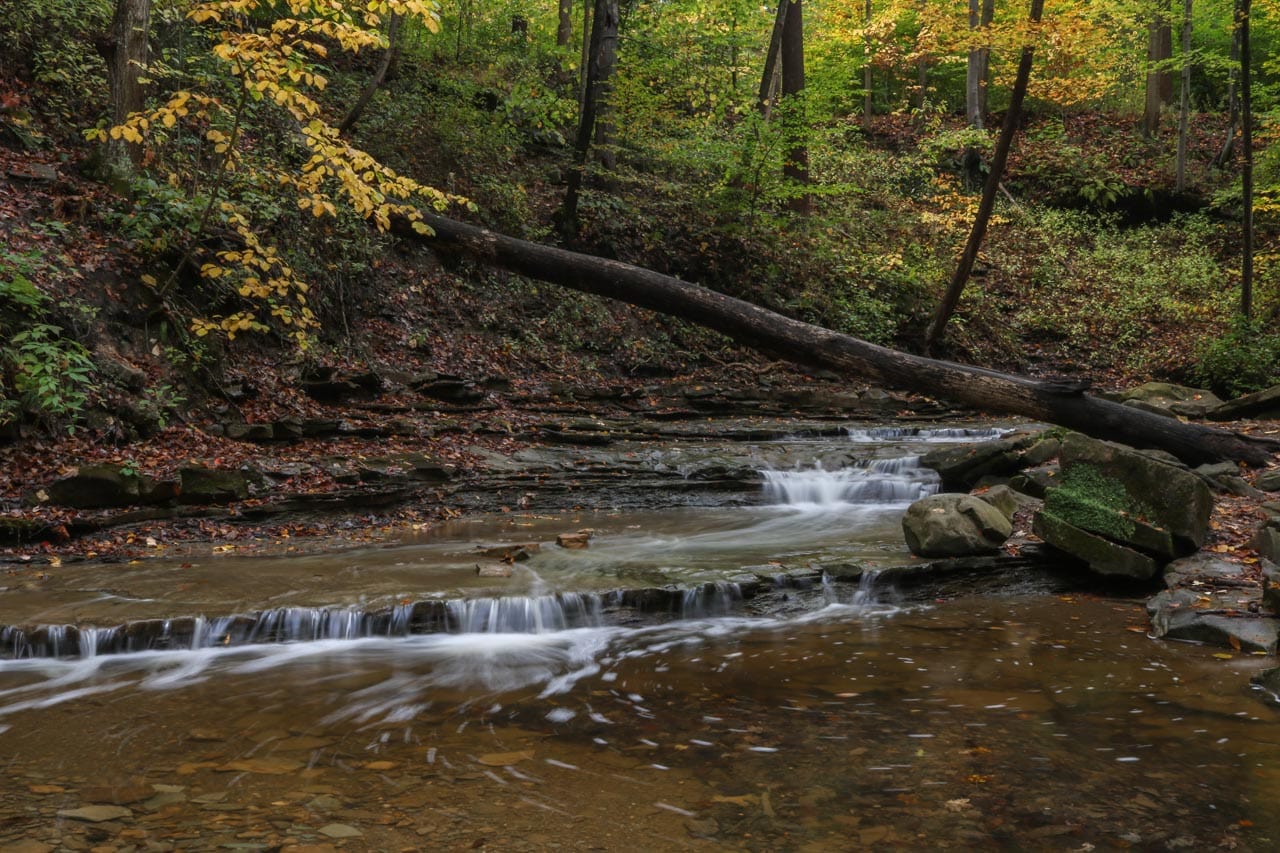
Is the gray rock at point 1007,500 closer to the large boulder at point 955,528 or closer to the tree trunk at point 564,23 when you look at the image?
the large boulder at point 955,528

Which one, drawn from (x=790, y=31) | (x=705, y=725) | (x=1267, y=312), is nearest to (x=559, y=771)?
(x=705, y=725)

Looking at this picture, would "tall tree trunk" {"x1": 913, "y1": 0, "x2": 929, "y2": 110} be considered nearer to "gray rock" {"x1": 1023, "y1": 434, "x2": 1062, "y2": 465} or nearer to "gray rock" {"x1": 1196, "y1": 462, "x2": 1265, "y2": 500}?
"gray rock" {"x1": 1023, "y1": 434, "x2": 1062, "y2": 465}

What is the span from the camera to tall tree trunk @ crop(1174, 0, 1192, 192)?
1998 centimetres

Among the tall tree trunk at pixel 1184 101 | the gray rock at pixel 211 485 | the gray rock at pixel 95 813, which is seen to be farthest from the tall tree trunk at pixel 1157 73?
the gray rock at pixel 95 813

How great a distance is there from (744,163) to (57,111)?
10750 mm

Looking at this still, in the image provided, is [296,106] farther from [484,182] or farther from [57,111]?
[484,182]

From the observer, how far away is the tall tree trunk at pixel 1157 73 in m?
22.7

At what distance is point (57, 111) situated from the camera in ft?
35.5

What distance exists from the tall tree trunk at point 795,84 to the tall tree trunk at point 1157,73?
10.8 metres

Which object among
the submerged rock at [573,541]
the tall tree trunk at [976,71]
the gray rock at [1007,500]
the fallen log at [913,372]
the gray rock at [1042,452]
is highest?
the tall tree trunk at [976,71]

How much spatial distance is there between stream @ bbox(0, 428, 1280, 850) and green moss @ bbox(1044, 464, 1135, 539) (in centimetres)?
59

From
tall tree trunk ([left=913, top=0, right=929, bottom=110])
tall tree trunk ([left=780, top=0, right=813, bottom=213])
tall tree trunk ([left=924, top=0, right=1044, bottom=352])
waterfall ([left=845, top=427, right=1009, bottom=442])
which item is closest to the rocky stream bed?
waterfall ([left=845, top=427, right=1009, bottom=442])

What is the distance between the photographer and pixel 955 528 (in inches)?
295

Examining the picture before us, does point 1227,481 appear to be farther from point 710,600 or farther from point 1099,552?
point 710,600
